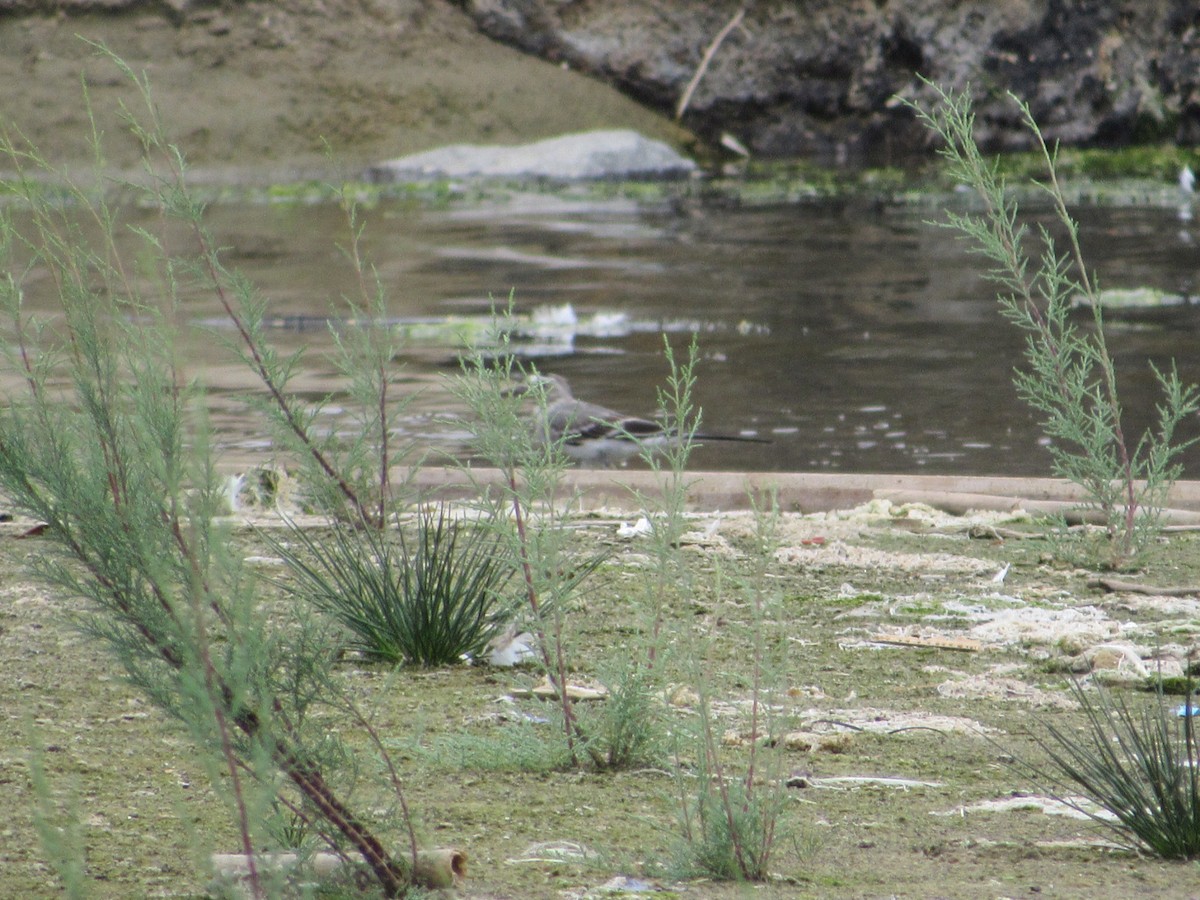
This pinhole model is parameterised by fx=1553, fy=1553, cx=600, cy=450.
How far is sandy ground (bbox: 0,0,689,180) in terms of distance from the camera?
24.3 metres

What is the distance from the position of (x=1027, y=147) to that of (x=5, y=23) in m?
16.9

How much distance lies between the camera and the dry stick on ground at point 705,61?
25.7 meters

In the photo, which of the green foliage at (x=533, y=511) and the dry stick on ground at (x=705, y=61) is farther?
the dry stick on ground at (x=705, y=61)

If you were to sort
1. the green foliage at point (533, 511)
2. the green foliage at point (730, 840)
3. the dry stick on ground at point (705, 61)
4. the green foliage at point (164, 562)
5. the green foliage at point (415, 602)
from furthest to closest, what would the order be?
the dry stick on ground at point (705, 61), the green foliage at point (415, 602), the green foliage at point (533, 511), the green foliage at point (730, 840), the green foliage at point (164, 562)

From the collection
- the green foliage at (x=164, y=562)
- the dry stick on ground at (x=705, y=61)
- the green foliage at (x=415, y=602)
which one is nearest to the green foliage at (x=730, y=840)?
the green foliage at (x=164, y=562)

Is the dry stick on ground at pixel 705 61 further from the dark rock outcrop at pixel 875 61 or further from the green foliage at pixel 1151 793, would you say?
the green foliage at pixel 1151 793

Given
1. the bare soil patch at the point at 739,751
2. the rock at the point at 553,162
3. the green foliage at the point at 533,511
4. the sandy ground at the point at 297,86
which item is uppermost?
the sandy ground at the point at 297,86

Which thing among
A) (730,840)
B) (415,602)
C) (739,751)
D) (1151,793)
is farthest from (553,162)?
(730,840)

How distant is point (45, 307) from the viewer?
12.7 meters

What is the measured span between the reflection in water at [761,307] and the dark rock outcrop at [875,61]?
6359 mm

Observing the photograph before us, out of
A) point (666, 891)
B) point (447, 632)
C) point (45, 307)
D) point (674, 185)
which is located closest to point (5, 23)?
point (674, 185)

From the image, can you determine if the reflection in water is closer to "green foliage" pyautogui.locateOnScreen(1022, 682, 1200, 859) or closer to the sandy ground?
"green foliage" pyautogui.locateOnScreen(1022, 682, 1200, 859)

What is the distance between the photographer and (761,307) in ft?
42.2

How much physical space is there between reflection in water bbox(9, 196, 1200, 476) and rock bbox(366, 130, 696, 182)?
2.54 meters
